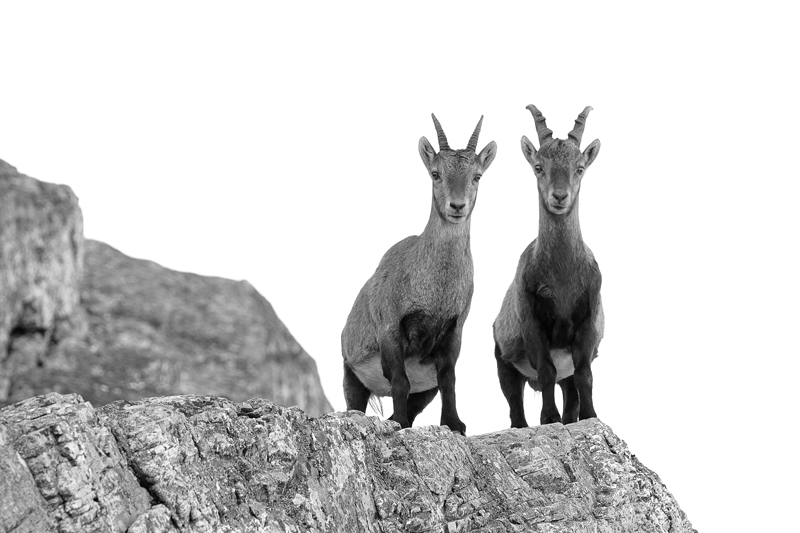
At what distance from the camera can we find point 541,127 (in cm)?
1326

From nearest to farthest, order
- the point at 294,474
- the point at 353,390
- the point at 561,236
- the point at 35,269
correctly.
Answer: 1. the point at 294,474
2. the point at 561,236
3. the point at 353,390
4. the point at 35,269

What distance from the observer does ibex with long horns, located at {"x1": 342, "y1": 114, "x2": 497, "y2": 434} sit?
38.1 ft

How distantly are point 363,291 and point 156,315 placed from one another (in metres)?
29.4

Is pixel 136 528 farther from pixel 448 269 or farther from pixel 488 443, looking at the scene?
pixel 448 269

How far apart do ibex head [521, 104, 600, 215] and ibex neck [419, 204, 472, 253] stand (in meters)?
0.87

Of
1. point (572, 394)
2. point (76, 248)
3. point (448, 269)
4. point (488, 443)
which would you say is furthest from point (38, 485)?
point (76, 248)

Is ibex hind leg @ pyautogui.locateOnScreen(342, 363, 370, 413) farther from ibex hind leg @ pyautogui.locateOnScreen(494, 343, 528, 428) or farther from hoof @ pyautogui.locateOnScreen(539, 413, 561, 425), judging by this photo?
hoof @ pyautogui.locateOnScreen(539, 413, 561, 425)

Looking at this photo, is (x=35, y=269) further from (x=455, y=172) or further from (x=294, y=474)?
(x=294, y=474)

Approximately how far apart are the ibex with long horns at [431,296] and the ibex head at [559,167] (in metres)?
0.48

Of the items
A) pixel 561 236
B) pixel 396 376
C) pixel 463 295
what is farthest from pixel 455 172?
pixel 396 376

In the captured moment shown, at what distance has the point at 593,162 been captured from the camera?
500 inches

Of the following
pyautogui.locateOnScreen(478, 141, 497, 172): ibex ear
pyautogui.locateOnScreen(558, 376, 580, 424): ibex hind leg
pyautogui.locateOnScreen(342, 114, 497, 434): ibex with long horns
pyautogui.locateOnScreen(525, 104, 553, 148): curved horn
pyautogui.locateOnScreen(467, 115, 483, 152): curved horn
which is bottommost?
pyautogui.locateOnScreen(558, 376, 580, 424): ibex hind leg

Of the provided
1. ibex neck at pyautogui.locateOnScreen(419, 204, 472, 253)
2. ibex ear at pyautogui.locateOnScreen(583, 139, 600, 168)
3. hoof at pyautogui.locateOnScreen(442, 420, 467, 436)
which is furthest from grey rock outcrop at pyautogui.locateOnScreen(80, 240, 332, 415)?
hoof at pyautogui.locateOnScreen(442, 420, 467, 436)

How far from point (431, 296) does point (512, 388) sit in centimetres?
199
